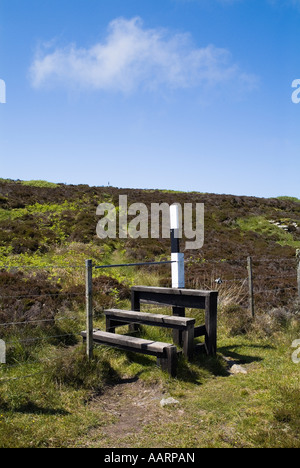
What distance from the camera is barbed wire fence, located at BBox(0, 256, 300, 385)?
6004 mm

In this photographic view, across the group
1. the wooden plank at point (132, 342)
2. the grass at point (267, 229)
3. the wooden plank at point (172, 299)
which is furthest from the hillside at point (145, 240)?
the wooden plank at point (132, 342)

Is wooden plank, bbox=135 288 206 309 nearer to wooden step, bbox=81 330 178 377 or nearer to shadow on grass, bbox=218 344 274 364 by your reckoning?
shadow on grass, bbox=218 344 274 364

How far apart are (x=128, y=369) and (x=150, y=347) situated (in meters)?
0.59

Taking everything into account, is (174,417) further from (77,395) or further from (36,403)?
(36,403)

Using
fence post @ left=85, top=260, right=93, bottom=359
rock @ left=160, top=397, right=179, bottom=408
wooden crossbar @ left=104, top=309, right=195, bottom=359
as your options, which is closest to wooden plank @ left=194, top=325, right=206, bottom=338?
Result: wooden crossbar @ left=104, top=309, right=195, bottom=359

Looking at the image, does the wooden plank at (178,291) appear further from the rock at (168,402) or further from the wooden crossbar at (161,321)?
the rock at (168,402)

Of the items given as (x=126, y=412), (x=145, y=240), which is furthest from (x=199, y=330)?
(x=145, y=240)

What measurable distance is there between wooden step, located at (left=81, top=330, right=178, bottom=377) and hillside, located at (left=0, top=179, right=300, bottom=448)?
14cm

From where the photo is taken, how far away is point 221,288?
32.1 feet

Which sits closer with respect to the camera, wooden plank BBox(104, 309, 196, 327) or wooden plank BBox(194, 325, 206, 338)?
wooden plank BBox(104, 309, 196, 327)

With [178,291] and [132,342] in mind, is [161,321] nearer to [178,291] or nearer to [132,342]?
[178,291]

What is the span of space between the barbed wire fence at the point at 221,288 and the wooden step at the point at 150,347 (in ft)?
2.13

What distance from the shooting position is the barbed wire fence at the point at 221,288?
6004 millimetres
